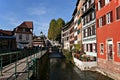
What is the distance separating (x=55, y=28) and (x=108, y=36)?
70.9 m

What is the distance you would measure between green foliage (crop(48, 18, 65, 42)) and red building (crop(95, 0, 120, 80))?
65.8 m

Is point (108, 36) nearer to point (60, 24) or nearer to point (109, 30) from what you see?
point (109, 30)

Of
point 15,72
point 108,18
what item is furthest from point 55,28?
point 15,72

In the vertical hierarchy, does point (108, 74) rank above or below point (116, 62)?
below

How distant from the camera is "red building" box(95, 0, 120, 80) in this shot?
19.8 m

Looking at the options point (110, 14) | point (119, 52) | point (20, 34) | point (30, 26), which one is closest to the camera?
point (119, 52)

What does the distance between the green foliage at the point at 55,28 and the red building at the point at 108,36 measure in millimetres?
65816

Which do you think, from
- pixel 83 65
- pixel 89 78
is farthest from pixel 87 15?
pixel 89 78

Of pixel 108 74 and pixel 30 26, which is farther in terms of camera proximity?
pixel 30 26

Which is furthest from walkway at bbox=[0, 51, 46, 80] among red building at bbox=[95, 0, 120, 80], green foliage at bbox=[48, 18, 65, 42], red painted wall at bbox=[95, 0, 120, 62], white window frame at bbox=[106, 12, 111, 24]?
green foliage at bbox=[48, 18, 65, 42]

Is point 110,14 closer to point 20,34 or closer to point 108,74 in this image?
point 108,74

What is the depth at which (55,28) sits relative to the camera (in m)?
92.8

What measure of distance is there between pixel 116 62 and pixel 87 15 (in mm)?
14877

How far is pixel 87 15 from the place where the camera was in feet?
109
